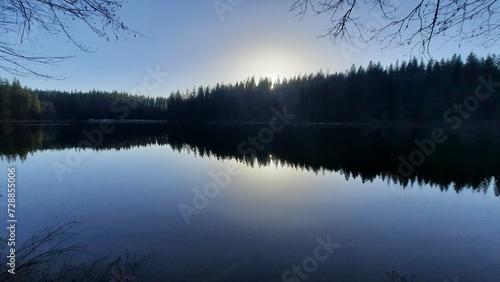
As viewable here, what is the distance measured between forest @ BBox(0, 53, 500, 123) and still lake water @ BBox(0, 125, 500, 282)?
3824 cm

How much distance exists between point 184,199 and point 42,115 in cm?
9760

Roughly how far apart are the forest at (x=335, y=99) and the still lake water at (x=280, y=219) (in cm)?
3824

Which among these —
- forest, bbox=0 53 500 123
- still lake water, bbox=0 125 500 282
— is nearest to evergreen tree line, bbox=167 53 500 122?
forest, bbox=0 53 500 123

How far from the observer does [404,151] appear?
2430 cm

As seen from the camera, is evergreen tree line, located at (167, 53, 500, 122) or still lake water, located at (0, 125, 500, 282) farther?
evergreen tree line, located at (167, 53, 500, 122)

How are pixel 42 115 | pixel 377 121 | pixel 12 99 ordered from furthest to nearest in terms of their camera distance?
pixel 42 115, pixel 12 99, pixel 377 121

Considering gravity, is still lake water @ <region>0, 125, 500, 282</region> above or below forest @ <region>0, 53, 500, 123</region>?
below

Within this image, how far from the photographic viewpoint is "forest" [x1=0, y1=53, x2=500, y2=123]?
61.1 meters

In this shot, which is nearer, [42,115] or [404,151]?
[404,151]

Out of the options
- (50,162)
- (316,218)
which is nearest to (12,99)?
(50,162)

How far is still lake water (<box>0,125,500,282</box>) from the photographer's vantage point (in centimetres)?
594

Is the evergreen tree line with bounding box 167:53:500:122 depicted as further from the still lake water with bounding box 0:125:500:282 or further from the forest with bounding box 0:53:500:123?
the still lake water with bounding box 0:125:500:282

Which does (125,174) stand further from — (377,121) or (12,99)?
(12,99)

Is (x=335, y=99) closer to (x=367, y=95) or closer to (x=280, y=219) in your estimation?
(x=367, y=95)
